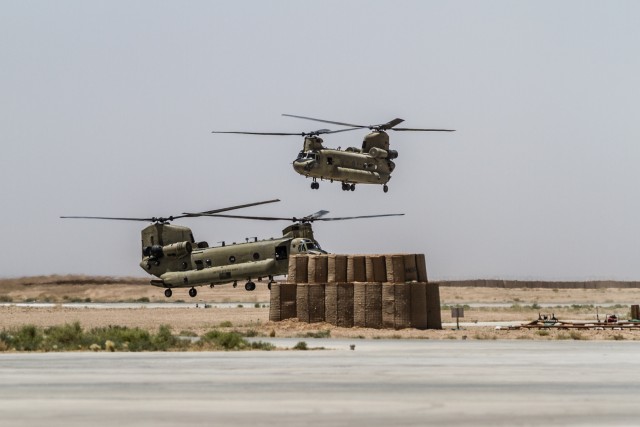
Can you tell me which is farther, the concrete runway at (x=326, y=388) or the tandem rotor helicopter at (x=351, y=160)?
the tandem rotor helicopter at (x=351, y=160)

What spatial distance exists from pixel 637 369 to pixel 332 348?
9220 millimetres

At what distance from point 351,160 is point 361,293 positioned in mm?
28030

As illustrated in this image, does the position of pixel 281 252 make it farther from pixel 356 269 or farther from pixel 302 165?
pixel 356 269

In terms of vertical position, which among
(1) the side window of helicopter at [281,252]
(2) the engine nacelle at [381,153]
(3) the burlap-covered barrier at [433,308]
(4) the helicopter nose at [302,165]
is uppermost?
(2) the engine nacelle at [381,153]

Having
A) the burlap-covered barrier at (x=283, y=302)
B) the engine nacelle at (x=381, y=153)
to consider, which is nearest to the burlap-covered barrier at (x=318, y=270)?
the burlap-covered barrier at (x=283, y=302)

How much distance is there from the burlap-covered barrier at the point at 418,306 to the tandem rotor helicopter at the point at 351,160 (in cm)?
2069

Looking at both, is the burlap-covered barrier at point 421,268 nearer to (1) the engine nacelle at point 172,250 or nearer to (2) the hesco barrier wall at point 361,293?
(2) the hesco barrier wall at point 361,293

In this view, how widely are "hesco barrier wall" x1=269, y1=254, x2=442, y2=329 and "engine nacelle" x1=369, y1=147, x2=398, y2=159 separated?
27.9 metres

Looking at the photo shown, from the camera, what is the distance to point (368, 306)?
3944 centimetres

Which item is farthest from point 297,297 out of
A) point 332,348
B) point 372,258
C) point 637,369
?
point 637,369

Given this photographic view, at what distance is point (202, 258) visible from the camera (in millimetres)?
61781

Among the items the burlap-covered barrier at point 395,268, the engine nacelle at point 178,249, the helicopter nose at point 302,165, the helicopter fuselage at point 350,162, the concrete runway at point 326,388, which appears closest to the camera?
the concrete runway at point 326,388

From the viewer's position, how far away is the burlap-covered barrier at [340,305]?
39875 mm

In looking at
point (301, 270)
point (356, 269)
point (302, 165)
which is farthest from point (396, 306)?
point (302, 165)
